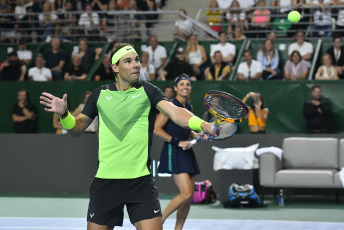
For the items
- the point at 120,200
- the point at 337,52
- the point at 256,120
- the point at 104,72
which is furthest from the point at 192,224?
the point at 104,72

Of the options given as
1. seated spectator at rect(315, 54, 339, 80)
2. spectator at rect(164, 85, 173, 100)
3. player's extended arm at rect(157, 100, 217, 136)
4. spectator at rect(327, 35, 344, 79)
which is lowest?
spectator at rect(164, 85, 173, 100)

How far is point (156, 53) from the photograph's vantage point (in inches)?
657

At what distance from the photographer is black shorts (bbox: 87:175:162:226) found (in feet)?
17.5

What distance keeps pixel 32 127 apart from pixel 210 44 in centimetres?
445

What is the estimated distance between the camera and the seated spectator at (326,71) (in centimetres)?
1467

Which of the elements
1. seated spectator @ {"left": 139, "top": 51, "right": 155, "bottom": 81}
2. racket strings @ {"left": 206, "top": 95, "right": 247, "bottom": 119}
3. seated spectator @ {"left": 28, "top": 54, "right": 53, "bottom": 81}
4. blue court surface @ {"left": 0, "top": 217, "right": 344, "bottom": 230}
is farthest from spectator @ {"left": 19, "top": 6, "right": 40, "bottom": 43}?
racket strings @ {"left": 206, "top": 95, "right": 247, "bottom": 119}

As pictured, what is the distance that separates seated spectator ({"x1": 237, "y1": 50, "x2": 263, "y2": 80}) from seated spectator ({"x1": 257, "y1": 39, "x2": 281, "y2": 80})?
0.25 m

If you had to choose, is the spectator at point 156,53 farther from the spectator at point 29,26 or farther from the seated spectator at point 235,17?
the spectator at point 29,26

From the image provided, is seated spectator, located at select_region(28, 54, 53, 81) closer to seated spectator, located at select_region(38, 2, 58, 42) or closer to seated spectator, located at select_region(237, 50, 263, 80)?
seated spectator, located at select_region(38, 2, 58, 42)

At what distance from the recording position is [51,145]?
1477 centimetres

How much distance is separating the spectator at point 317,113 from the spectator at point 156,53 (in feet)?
13.1

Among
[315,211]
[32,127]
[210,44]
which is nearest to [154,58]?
[210,44]

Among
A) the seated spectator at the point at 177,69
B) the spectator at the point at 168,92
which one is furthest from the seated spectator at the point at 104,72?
the spectator at the point at 168,92

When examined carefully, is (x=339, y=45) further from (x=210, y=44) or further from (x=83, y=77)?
(x=83, y=77)
